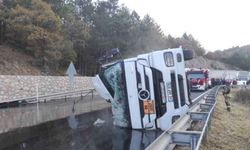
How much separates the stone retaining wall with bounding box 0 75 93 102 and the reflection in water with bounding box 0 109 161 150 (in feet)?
35.0

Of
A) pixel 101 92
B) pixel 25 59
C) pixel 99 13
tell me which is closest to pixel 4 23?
pixel 25 59

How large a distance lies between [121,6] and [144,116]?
49.8m

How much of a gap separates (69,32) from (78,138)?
108 feet

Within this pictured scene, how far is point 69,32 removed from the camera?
42938 millimetres

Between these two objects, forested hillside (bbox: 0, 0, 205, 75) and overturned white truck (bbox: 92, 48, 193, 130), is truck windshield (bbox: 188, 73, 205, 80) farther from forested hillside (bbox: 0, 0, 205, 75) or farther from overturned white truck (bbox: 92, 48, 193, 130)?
overturned white truck (bbox: 92, 48, 193, 130)

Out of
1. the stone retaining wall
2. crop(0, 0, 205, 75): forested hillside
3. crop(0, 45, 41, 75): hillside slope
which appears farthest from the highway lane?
crop(0, 0, 205, 75): forested hillside

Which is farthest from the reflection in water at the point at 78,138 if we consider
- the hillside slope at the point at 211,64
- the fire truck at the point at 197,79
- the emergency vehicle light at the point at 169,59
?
the hillside slope at the point at 211,64

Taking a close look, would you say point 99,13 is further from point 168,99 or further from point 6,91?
point 168,99

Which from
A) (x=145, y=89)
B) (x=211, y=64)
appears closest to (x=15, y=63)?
(x=145, y=89)

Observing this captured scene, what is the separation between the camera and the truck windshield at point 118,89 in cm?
1181

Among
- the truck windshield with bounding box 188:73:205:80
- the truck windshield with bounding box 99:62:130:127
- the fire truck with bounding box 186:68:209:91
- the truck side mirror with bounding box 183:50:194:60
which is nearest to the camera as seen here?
the truck windshield with bounding box 99:62:130:127

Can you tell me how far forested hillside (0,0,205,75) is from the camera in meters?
35.0

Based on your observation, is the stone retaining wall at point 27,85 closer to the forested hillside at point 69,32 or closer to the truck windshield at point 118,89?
the forested hillside at point 69,32

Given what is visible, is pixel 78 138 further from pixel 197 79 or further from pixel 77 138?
pixel 197 79
